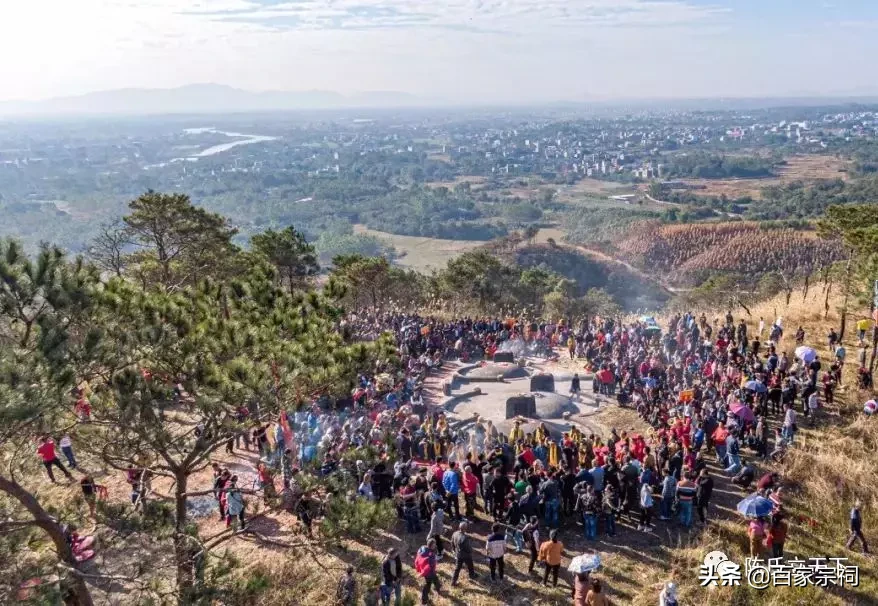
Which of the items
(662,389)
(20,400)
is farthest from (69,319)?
(662,389)

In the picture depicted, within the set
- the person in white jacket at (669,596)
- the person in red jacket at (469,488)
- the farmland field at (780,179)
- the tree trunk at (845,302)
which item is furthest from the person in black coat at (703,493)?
the farmland field at (780,179)

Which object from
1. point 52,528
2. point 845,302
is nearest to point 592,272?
point 845,302

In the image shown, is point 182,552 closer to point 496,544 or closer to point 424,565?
point 424,565

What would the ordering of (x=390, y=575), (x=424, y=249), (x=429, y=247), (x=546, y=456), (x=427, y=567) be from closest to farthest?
(x=390, y=575)
(x=427, y=567)
(x=546, y=456)
(x=424, y=249)
(x=429, y=247)

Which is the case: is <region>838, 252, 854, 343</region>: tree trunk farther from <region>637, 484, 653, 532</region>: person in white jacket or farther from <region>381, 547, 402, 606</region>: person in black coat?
<region>381, 547, 402, 606</region>: person in black coat

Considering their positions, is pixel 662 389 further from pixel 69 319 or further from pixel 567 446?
pixel 69 319

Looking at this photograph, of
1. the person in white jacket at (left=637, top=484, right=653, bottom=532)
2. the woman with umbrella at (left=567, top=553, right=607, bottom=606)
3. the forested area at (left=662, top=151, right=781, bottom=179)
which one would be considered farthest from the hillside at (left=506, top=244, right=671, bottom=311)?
the forested area at (left=662, top=151, right=781, bottom=179)
